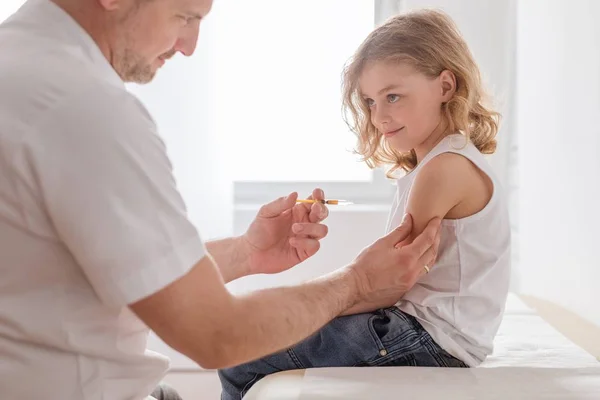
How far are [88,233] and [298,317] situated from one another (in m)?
0.37

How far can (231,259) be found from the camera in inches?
68.7

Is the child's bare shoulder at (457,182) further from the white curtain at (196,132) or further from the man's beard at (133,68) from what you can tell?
the white curtain at (196,132)

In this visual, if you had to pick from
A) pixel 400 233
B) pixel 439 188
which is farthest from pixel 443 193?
pixel 400 233

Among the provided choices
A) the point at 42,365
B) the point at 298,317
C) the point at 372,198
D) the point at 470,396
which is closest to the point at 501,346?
the point at 470,396

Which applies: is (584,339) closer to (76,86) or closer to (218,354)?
(218,354)

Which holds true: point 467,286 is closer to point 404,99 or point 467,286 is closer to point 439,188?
point 439,188

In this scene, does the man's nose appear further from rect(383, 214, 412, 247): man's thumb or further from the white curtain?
the white curtain

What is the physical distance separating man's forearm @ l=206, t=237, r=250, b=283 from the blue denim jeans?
0.71 ft

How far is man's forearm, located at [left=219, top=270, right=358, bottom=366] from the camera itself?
108 centimetres

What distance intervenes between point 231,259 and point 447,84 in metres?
0.59

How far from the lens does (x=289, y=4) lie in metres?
3.26

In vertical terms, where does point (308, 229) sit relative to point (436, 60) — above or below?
→ below

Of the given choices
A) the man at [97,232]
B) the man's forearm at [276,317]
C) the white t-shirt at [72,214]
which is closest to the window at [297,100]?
the man's forearm at [276,317]

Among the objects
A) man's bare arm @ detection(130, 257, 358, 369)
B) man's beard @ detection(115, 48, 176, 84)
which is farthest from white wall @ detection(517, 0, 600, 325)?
man's beard @ detection(115, 48, 176, 84)
